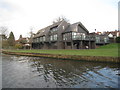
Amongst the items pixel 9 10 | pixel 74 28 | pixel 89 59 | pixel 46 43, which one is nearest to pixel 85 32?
pixel 74 28

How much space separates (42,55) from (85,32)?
61.0 ft

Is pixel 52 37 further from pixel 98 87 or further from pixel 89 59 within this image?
pixel 98 87

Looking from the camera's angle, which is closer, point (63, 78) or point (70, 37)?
point (63, 78)

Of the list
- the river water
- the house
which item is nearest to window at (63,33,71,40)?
the house

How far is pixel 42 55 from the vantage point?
22.2 metres

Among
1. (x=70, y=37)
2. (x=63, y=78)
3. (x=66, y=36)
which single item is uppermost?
(x=66, y=36)

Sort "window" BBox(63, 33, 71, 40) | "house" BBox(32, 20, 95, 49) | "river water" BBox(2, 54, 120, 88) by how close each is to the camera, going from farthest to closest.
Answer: "window" BBox(63, 33, 71, 40) < "house" BBox(32, 20, 95, 49) < "river water" BBox(2, 54, 120, 88)

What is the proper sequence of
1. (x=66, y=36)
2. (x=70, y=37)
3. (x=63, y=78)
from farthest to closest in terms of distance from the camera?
(x=66, y=36), (x=70, y=37), (x=63, y=78)

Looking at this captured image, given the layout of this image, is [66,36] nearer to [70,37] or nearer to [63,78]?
[70,37]

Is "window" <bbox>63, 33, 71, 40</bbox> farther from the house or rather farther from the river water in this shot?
the river water

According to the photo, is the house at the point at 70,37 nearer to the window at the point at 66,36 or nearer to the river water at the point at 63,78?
the window at the point at 66,36

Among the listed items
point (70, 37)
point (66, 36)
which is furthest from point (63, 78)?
point (66, 36)

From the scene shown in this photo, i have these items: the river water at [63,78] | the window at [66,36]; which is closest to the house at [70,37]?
the window at [66,36]

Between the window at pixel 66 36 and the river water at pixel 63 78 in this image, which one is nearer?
the river water at pixel 63 78
